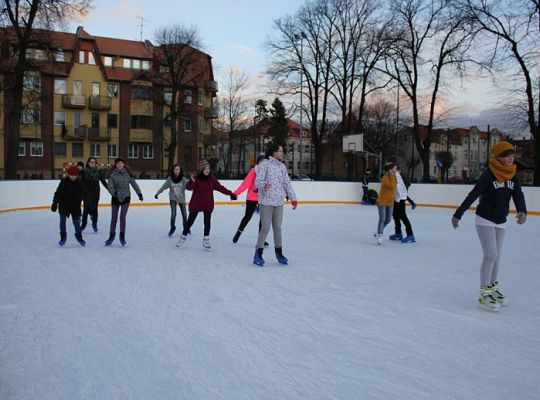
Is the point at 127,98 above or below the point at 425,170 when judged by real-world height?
above

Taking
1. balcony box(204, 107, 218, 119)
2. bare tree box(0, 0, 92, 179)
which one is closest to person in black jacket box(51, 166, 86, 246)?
bare tree box(0, 0, 92, 179)

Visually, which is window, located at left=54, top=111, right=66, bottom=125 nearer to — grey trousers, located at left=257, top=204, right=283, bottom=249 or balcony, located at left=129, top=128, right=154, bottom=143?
balcony, located at left=129, top=128, right=154, bottom=143

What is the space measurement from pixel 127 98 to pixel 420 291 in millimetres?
42849

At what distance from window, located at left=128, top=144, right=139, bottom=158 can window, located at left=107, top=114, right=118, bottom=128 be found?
2.19m

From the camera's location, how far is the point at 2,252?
7.79 meters

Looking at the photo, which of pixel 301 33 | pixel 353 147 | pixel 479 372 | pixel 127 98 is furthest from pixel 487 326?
pixel 127 98

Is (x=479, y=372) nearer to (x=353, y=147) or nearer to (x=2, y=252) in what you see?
(x=2, y=252)

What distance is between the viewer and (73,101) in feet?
140

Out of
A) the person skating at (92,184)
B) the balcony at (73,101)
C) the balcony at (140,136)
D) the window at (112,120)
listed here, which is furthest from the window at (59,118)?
the person skating at (92,184)

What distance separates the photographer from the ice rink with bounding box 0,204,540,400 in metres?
2.89

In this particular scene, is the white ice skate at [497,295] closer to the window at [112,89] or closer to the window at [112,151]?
the window at [112,151]

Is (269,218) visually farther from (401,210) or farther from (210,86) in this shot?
(210,86)

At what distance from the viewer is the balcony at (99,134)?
42969 millimetres

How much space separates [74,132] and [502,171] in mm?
42852
